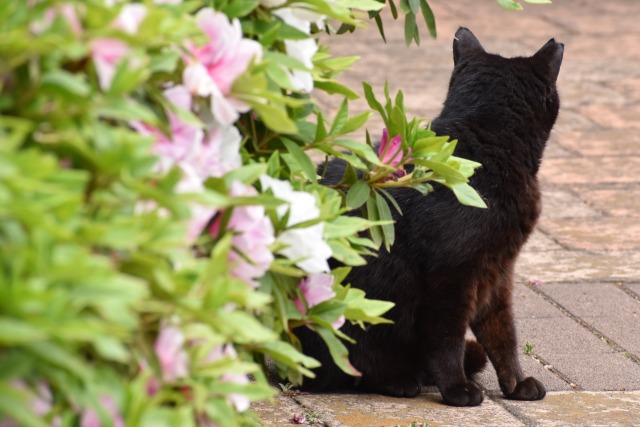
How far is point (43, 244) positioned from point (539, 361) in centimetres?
270

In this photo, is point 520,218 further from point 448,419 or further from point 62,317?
point 62,317

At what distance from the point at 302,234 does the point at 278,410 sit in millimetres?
1526

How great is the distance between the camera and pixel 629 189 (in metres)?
5.72

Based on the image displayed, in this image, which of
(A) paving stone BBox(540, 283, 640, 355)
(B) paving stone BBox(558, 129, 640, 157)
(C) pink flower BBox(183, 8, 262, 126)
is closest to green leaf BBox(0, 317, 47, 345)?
(C) pink flower BBox(183, 8, 262, 126)

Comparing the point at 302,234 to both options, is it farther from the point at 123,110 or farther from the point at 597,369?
the point at 597,369

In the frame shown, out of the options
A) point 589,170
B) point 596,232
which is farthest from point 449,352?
point 589,170

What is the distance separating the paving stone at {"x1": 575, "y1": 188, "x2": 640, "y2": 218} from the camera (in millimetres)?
5398

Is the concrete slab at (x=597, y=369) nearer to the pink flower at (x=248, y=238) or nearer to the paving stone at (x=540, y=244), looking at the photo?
the paving stone at (x=540, y=244)

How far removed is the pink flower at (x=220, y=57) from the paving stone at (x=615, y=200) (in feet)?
13.2

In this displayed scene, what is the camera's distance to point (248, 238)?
1.65 m

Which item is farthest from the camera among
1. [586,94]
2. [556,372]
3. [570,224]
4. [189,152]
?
[586,94]

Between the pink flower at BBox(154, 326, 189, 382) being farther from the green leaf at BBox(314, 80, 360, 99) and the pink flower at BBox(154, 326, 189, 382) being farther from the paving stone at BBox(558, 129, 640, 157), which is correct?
the paving stone at BBox(558, 129, 640, 157)

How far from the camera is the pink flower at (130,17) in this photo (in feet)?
4.67

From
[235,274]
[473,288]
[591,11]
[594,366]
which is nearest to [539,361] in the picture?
[594,366]
